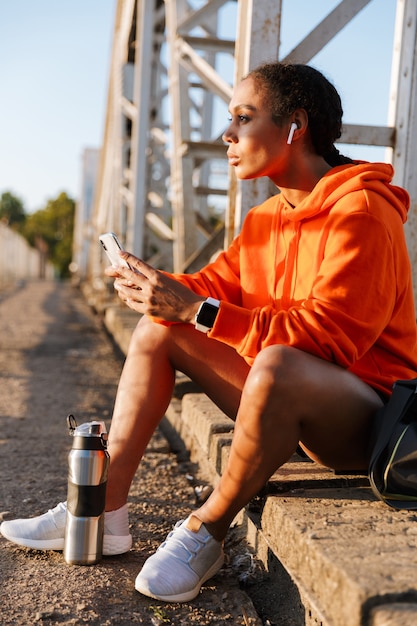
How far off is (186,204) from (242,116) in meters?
2.94

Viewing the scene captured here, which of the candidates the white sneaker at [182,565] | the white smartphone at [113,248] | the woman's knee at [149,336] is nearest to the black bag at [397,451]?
the white sneaker at [182,565]

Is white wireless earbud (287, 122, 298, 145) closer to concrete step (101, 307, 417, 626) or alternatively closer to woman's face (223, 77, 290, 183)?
woman's face (223, 77, 290, 183)

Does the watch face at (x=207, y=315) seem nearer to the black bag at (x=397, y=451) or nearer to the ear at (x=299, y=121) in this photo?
the black bag at (x=397, y=451)

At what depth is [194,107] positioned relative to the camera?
768cm

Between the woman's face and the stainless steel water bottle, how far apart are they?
34.5 inches

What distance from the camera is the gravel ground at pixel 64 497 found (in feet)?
6.10

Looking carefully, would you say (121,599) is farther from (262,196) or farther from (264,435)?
(262,196)

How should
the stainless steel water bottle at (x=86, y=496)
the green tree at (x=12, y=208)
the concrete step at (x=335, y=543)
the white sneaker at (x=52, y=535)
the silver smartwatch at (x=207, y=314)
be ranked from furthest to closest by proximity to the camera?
the green tree at (x=12, y=208), the white sneaker at (x=52, y=535), the stainless steel water bottle at (x=86, y=496), the silver smartwatch at (x=207, y=314), the concrete step at (x=335, y=543)

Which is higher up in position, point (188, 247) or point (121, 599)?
point (188, 247)

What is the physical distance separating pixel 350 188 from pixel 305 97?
1.17 feet

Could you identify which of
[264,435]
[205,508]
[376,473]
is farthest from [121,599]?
[376,473]

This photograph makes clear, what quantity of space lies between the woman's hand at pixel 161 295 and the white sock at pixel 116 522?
1.97 feet

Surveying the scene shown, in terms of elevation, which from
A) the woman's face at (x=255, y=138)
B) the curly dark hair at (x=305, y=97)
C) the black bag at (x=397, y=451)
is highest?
the curly dark hair at (x=305, y=97)

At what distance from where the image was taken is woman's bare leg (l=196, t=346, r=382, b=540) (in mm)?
1728
